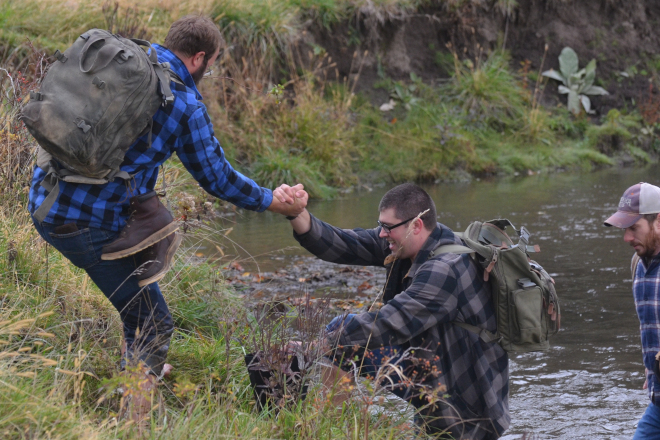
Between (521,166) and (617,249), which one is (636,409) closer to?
(617,249)

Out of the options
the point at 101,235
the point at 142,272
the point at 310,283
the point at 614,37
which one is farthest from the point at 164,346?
the point at 614,37

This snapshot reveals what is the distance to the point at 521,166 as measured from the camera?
14117mm

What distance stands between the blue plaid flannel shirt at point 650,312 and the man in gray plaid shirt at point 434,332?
67 cm

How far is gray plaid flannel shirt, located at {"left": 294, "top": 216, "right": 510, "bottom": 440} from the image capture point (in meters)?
3.65

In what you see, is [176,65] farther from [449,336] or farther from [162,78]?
[449,336]

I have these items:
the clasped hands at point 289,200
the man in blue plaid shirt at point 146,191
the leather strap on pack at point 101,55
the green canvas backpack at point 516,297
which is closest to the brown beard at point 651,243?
the green canvas backpack at point 516,297

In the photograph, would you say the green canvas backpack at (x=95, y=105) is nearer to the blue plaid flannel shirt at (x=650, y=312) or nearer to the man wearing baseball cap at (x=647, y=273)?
the man wearing baseball cap at (x=647, y=273)

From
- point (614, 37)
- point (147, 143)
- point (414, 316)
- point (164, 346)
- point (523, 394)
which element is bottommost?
point (523, 394)

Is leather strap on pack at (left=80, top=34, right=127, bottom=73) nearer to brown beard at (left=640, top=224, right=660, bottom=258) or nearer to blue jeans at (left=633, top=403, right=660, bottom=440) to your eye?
brown beard at (left=640, top=224, right=660, bottom=258)

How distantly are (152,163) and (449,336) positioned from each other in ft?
5.44

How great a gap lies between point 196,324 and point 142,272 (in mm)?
1547

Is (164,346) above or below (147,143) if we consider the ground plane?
below

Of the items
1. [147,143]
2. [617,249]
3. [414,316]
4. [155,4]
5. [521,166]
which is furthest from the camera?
[521,166]

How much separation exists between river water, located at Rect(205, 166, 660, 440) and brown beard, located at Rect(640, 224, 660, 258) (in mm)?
1317
